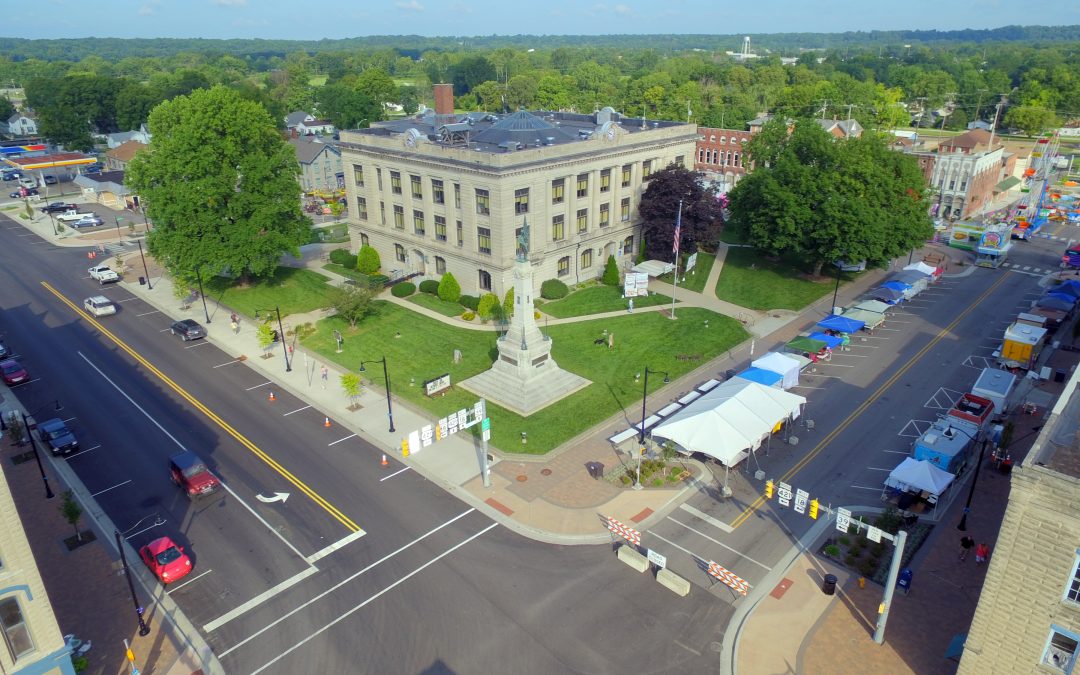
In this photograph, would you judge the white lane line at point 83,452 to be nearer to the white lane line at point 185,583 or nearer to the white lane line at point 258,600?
the white lane line at point 185,583

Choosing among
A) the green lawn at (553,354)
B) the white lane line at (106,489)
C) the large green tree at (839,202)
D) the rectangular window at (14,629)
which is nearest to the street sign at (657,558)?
the green lawn at (553,354)

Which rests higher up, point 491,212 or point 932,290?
point 491,212

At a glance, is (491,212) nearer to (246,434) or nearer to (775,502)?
(246,434)

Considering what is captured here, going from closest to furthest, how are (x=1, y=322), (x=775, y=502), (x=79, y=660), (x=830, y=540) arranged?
(x=79, y=660)
(x=830, y=540)
(x=775, y=502)
(x=1, y=322)

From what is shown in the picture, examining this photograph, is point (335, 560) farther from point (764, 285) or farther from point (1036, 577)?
point (764, 285)

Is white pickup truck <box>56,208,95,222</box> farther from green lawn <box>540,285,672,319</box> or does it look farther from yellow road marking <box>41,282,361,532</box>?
green lawn <box>540,285,672,319</box>

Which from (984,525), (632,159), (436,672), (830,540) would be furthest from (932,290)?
(436,672)
